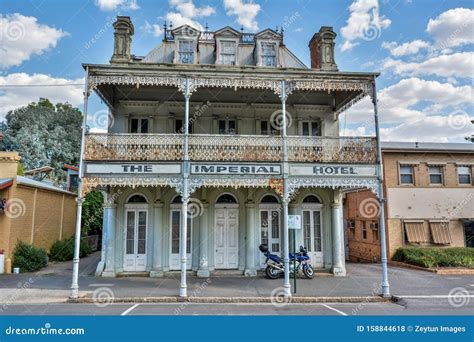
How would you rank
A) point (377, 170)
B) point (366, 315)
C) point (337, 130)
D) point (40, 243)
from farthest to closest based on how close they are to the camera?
point (40, 243)
point (337, 130)
point (377, 170)
point (366, 315)

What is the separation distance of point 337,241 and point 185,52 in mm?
11113

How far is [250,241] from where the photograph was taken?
47.1 feet

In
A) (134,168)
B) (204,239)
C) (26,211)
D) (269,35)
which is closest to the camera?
(134,168)

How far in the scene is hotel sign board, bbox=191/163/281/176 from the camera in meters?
11.7

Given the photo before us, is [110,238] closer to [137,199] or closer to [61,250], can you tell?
[137,199]

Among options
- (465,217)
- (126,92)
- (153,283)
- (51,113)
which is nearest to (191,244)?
(153,283)

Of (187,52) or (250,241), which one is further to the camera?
(187,52)

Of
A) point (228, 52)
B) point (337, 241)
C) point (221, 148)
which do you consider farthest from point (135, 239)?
point (228, 52)

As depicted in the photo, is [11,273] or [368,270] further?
[368,270]

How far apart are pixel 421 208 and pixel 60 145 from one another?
1363 inches

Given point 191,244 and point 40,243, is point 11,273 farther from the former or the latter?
point 191,244

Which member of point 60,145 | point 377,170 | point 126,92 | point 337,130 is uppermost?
point 60,145

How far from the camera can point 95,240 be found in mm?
24203

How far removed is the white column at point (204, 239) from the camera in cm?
1404
